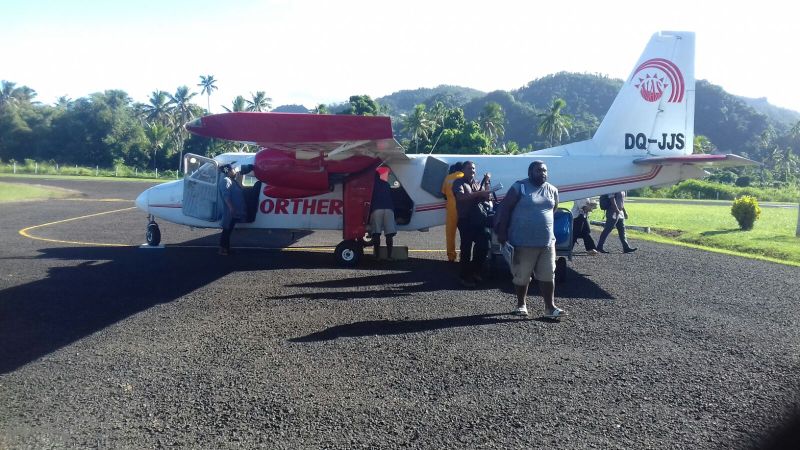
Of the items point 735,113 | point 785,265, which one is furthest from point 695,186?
point 735,113

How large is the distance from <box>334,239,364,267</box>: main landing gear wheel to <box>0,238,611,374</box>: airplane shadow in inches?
11.1

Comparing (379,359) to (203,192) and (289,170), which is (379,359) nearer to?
(289,170)

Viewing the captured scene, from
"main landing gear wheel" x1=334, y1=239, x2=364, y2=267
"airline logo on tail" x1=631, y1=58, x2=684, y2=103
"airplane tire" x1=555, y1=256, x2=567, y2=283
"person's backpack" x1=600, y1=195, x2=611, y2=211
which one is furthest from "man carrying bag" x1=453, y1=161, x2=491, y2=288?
"airline logo on tail" x1=631, y1=58, x2=684, y2=103

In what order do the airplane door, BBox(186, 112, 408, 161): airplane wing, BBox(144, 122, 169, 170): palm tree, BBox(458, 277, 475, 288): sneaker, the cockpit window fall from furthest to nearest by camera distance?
BBox(144, 122, 169, 170): palm tree < the cockpit window < the airplane door < BBox(458, 277, 475, 288): sneaker < BBox(186, 112, 408, 161): airplane wing

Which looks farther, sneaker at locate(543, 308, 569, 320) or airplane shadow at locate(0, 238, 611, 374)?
sneaker at locate(543, 308, 569, 320)

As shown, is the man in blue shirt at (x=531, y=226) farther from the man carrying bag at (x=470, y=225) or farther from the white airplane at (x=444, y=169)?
the white airplane at (x=444, y=169)

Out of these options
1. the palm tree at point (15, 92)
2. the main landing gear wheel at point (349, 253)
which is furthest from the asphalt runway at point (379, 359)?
the palm tree at point (15, 92)

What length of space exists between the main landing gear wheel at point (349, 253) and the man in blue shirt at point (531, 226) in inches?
184

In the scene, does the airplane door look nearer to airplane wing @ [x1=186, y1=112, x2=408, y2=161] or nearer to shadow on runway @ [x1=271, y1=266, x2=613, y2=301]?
airplane wing @ [x1=186, y1=112, x2=408, y2=161]

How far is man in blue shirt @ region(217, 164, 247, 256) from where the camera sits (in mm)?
12195

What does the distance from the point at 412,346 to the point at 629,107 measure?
8941 millimetres

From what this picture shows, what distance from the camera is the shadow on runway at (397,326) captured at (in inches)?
273

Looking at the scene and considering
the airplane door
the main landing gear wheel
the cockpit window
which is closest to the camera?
the main landing gear wheel

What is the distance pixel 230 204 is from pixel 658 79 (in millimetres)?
9399
